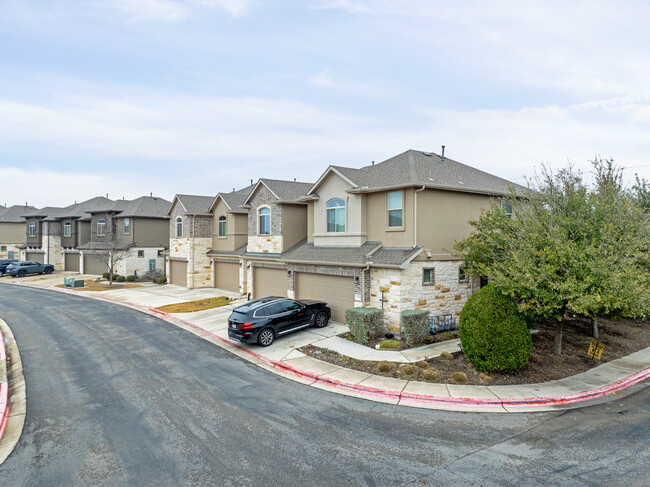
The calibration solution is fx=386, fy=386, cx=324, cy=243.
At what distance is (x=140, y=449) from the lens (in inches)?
301

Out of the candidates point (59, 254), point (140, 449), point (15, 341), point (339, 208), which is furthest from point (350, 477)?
point (59, 254)

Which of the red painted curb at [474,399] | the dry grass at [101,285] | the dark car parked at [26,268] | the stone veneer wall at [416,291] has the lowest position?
the red painted curb at [474,399]

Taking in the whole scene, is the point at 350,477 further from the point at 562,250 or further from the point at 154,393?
the point at 562,250

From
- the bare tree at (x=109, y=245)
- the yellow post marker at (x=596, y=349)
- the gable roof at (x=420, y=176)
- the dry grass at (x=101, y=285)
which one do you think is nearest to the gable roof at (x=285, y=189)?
the gable roof at (x=420, y=176)

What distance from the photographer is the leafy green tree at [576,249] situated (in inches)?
414

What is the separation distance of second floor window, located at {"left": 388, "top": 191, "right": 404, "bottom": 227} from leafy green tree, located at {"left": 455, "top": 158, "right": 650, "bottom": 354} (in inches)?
175

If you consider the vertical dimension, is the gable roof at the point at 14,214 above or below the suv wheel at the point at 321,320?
above

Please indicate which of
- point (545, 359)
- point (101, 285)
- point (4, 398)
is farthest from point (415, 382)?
point (101, 285)

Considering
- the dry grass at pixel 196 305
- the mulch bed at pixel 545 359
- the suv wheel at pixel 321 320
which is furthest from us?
the dry grass at pixel 196 305

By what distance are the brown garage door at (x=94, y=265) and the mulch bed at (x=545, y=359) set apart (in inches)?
1426

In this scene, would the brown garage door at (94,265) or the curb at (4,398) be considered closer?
the curb at (4,398)

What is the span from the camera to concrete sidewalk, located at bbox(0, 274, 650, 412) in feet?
32.3

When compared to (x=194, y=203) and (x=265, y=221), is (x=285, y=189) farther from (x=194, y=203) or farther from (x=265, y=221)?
(x=194, y=203)

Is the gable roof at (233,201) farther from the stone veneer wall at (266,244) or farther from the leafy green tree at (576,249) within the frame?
the leafy green tree at (576,249)
